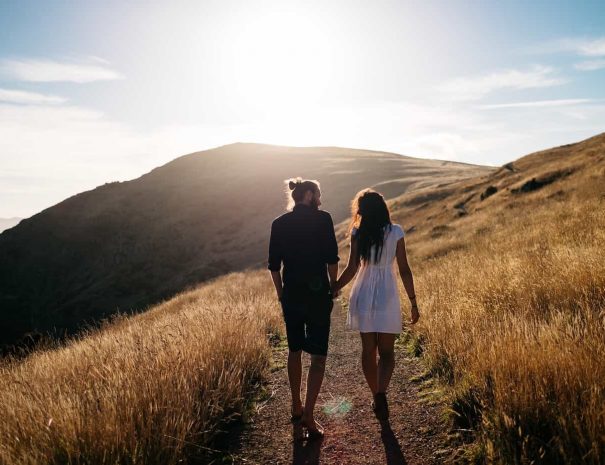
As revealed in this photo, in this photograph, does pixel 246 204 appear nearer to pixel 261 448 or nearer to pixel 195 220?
pixel 195 220

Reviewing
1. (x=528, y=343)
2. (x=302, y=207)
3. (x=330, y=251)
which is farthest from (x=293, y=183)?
(x=528, y=343)

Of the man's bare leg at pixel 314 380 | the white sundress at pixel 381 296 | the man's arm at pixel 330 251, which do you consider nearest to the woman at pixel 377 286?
the white sundress at pixel 381 296

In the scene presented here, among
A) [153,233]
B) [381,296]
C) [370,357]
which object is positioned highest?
[153,233]

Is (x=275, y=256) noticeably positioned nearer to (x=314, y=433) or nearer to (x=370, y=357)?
(x=370, y=357)

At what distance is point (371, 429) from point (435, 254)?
1300 centimetres

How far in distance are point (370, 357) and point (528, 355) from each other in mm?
1498

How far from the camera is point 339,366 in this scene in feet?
22.1

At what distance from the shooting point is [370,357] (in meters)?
4.48

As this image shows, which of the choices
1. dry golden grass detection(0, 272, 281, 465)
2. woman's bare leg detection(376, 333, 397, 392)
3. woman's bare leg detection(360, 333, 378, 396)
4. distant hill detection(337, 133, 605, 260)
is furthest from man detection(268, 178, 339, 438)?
distant hill detection(337, 133, 605, 260)

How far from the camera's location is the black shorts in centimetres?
428

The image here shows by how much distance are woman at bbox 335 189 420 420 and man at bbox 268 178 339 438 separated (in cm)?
27

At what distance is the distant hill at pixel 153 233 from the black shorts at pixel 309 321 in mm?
36652

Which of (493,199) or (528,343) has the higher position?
(493,199)

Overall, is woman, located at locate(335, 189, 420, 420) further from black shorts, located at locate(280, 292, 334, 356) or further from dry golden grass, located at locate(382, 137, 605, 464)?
dry golden grass, located at locate(382, 137, 605, 464)
